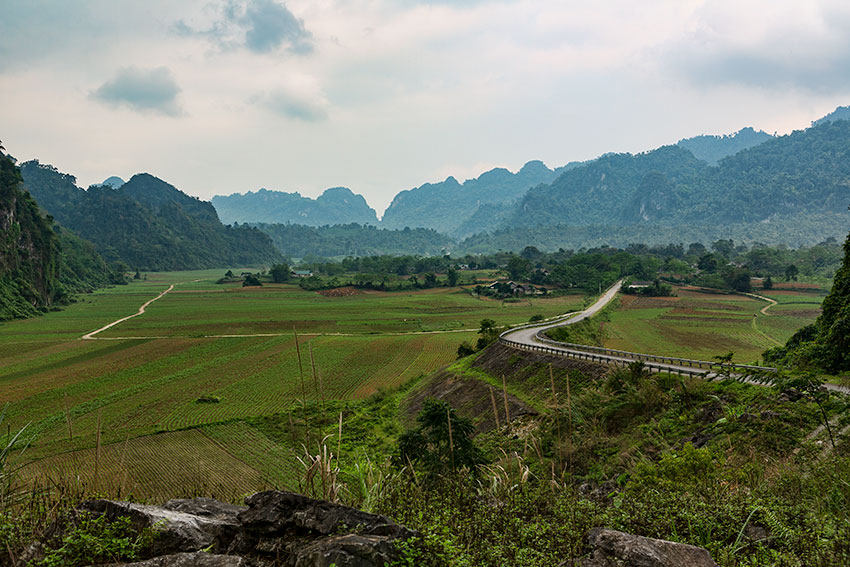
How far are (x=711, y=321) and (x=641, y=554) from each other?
6562 cm

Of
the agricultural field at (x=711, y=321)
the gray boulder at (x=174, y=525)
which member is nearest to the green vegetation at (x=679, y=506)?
the gray boulder at (x=174, y=525)

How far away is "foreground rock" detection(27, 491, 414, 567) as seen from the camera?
14.0 feet

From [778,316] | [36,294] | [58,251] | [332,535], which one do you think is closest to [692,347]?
[778,316]

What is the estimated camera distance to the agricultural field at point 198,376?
68.7 feet

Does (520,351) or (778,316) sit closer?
(520,351)

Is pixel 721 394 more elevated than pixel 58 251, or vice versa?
pixel 58 251

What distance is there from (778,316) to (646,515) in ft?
238

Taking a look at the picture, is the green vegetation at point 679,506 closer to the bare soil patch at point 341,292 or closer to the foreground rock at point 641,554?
the foreground rock at point 641,554

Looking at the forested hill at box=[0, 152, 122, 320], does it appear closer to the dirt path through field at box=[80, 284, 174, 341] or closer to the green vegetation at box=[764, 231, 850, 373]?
the dirt path through field at box=[80, 284, 174, 341]

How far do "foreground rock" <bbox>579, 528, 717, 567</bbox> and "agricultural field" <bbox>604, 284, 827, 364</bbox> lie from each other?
107 ft

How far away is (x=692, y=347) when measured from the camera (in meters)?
44.3

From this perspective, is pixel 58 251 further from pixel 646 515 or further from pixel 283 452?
pixel 646 515

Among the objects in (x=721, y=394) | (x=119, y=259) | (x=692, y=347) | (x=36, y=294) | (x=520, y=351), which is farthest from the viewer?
(x=119, y=259)

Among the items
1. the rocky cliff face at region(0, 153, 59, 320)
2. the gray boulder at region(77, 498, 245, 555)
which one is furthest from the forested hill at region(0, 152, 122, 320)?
the gray boulder at region(77, 498, 245, 555)
